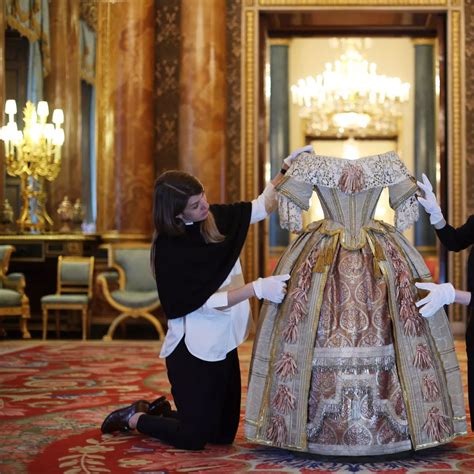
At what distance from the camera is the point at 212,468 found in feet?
10.1

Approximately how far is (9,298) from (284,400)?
5437mm

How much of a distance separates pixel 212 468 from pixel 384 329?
79 cm

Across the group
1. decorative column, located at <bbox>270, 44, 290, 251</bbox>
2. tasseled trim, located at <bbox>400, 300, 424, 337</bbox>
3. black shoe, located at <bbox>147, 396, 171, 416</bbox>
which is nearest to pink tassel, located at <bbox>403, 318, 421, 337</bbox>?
tasseled trim, located at <bbox>400, 300, 424, 337</bbox>

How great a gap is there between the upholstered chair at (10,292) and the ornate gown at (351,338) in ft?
17.2

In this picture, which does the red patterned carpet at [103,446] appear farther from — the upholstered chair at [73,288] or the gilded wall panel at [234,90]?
the gilded wall panel at [234,90]

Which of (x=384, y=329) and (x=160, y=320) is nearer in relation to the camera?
(x=384, y=329)

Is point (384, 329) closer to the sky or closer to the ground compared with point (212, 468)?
closer to the sky

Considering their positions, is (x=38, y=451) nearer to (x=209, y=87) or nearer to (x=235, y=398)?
(x=235, y=398)

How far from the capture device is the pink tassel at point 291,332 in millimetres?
3227

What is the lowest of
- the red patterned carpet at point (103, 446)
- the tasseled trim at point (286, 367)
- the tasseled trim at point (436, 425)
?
the red patterned carpet at point (103, 446)

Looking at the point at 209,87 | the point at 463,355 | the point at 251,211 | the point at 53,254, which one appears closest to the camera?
the point at 251,211

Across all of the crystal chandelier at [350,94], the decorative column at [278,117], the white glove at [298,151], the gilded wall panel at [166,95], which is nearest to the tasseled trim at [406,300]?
the white glove at [298,151]

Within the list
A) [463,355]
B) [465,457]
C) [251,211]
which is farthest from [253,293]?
[463,355]

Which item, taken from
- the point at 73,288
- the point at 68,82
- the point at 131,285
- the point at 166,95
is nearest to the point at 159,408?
the point at 131,285
